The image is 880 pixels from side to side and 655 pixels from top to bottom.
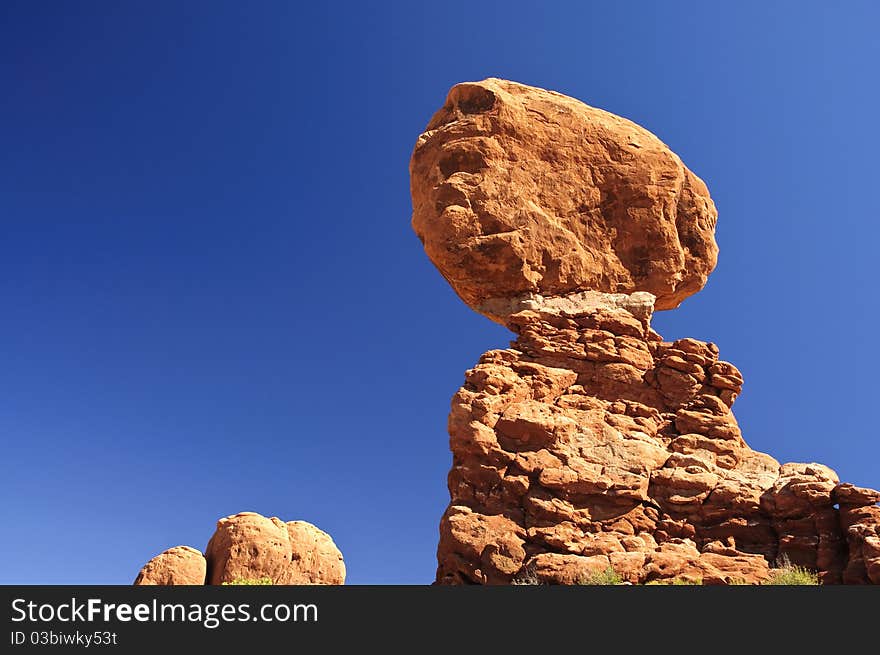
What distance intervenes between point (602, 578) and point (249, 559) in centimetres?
955

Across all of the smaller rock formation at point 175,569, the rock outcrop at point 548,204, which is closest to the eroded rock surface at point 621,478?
the rock outcrop at point 548,204

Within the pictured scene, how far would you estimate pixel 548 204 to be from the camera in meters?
21.3

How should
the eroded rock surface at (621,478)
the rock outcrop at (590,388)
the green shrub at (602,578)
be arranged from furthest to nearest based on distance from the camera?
1. the rock outcrop at (590,388)
2. the eroded rock surface at (621,478)
3. the green shrub at (602,578)

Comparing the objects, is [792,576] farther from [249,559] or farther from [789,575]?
[249,559]

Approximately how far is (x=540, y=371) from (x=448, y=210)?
16.9 ft

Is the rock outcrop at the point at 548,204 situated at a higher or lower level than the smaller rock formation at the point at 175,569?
higher

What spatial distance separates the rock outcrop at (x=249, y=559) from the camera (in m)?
19.0

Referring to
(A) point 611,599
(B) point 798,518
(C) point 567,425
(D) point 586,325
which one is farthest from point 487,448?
(A) point 611,599

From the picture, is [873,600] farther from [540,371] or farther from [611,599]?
[540,371]

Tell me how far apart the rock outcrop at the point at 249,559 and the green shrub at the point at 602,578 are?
850cm

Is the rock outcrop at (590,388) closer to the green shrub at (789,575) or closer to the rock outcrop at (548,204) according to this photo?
the rock outcrop at (548,204)

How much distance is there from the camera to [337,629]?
27.8 feet

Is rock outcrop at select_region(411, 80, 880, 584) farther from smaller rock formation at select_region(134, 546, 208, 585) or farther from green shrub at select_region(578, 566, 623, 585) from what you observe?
smaller rock formation at select_region(134, 546, 208, 585)

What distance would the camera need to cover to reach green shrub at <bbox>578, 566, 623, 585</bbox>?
1364cm
